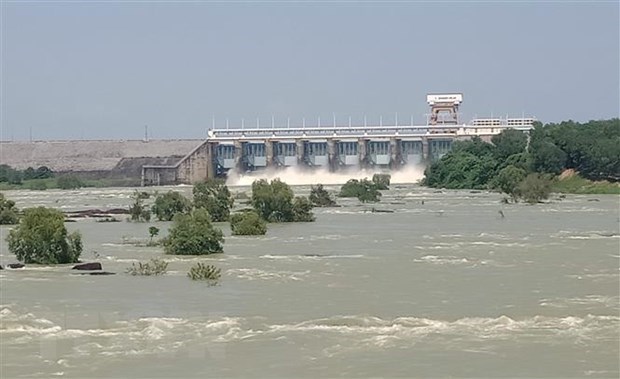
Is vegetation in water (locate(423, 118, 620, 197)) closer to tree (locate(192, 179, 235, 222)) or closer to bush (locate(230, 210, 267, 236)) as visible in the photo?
tree (locate(192, 179, 235, 222))

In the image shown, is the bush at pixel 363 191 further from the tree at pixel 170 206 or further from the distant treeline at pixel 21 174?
the distant treeline at pixel 21 174

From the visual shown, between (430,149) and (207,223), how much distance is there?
6802 centimetres

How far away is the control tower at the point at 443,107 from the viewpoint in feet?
327

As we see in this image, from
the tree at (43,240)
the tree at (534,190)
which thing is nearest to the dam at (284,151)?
the tree at (534,190)

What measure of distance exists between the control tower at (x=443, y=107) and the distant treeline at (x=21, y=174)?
119ft

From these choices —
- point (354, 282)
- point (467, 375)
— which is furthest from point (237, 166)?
point (467, 375)

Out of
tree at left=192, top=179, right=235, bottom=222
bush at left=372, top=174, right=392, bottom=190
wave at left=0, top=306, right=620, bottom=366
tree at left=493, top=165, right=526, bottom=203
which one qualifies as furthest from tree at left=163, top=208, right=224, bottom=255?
bush at left=372, top=174, right=392, bottom=190

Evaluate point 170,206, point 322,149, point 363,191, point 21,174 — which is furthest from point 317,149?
point 170,206

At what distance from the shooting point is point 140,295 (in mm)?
18281

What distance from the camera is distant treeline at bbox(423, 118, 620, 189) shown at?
6588 cm

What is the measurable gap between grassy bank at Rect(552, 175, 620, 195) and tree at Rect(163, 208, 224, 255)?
4203 centimetres

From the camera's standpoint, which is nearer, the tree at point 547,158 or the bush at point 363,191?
the bush at point 363,191

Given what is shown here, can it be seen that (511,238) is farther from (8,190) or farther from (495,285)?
(8,190)

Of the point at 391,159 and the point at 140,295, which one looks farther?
the point at 391,159
